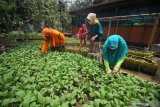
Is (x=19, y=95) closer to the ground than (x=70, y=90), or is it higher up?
higher up

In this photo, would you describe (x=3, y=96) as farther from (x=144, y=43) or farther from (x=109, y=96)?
(x=144, y=43)

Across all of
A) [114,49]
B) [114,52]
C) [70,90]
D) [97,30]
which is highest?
[97,30]

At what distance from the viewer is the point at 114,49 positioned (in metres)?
4.38

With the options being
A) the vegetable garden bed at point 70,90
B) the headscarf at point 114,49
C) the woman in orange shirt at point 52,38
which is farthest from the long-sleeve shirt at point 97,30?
the vegetable garden bed at point 70,90

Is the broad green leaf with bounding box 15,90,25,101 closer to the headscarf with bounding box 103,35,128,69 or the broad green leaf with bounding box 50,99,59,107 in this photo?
the broad green leaf with bounding box 50,99,59,107

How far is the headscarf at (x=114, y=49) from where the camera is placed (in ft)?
13.0

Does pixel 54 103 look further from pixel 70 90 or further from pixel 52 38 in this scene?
pixel 52 38

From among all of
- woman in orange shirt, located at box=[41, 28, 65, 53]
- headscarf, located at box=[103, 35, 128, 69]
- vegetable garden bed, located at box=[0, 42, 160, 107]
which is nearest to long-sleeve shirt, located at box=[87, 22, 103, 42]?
woman in orange shirt, located at box=[41, 28, 65, 53]

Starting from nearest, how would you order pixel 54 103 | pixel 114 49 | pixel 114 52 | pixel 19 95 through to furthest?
pixel 54 103, pixel 19 95, pixel 114 49, pixel 114 52

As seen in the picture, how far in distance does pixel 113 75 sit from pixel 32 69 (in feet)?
7.50

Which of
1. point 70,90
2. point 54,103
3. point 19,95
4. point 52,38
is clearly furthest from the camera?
point 52,38

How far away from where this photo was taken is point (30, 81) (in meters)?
3.36

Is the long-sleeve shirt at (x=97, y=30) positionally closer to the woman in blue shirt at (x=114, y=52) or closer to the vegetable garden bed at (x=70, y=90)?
the woman in blue shirt at (x=114, y=52)

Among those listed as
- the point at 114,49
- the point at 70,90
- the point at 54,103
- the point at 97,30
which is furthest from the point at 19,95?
the point at 97,30
